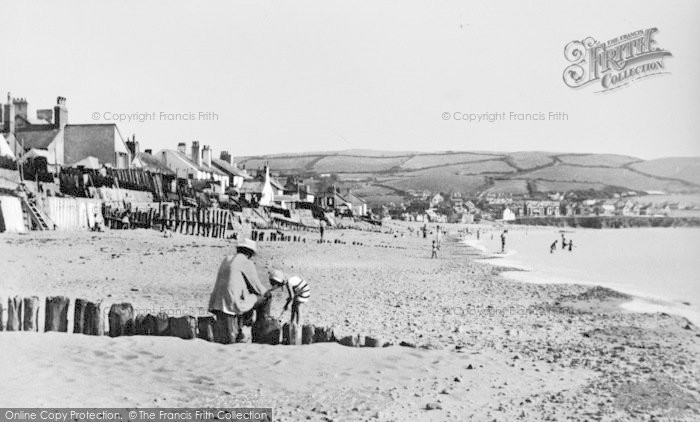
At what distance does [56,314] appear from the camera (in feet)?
22.7

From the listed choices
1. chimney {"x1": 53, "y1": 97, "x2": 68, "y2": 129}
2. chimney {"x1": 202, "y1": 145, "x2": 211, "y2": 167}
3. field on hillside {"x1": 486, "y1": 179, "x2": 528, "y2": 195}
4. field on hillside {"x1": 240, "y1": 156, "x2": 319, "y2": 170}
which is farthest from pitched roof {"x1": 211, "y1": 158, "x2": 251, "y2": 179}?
field on hillside {"x1": 486, "y1": 179, "x2": 528, "y2": 195}

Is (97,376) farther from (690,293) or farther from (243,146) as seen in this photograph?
(690,293)

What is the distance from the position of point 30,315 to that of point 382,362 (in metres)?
3.96

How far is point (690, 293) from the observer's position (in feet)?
49.0

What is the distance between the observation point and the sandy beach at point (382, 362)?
5959 mm

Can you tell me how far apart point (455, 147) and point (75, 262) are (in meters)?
8.05

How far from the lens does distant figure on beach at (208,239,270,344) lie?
699 centimetres

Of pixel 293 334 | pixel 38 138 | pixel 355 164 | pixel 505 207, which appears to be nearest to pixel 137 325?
pixel 293 334

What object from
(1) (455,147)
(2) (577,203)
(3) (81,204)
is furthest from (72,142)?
(2) (577,203)

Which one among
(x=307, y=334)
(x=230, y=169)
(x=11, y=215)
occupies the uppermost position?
(x=230, y=169)

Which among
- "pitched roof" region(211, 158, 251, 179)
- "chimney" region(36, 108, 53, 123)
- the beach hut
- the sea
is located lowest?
the sea

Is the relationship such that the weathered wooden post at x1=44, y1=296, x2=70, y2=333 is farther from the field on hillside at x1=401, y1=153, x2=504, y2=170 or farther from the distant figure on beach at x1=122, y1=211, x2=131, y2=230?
the distant figure on beach at x1=122, y1=211, x2=131, y2=230

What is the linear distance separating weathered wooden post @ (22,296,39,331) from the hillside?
28.4ft

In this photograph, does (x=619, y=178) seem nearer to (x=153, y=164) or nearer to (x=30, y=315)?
(x=30, y=315)
